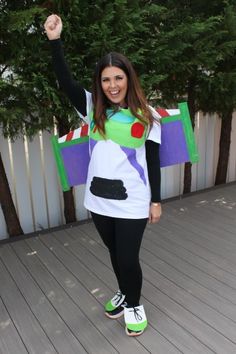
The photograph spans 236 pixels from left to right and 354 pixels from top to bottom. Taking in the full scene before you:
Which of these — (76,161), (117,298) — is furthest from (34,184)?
(117,298)

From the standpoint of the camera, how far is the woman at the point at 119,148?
2047 mm

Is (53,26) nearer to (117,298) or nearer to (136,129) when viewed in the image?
(136,129)

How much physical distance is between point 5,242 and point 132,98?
2.30 metres

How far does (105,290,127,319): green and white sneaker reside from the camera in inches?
102

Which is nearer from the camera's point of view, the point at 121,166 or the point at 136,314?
the point at 121,166

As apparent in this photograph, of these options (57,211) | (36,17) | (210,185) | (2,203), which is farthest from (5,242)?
(210,185)

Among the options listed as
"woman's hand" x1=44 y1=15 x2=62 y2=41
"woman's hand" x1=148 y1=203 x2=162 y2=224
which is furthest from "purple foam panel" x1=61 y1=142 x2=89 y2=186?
"woman's hand" x1=44 y1=15 x2=62 y2=41

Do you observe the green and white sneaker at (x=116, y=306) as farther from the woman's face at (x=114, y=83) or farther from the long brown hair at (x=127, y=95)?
the woman's face at (x=114, y=83)

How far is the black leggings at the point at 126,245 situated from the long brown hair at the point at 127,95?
1.74ft

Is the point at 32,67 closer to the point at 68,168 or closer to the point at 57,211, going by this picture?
Answer: the point at 68,168

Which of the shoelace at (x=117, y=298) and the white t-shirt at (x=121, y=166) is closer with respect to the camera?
the white t-shirt at (x=121, y=166)

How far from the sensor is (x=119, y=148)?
2068 millimetres

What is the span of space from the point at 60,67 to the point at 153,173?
0.78 meters

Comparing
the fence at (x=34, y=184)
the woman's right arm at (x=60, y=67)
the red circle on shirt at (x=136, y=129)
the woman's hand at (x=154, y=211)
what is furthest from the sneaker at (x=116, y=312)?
the fence at (x=34, y=184)
